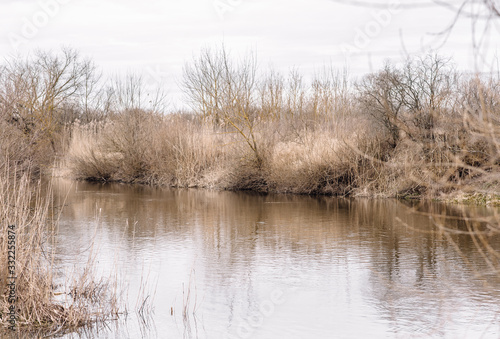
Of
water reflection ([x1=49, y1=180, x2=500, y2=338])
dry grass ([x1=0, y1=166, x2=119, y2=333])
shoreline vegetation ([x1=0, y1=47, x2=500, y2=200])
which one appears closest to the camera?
dry grass ([x1=0, y1=166, x2=119, y2=333])

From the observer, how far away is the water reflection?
5.93 metres

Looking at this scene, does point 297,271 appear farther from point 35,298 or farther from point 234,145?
point 234,145

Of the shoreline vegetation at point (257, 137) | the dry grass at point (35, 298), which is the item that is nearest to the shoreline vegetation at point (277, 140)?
the shoreline vegetation at point (257, 137)

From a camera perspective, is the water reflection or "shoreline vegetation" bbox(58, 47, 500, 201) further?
"shoreline vegetation" bbox(58, 47, 500, 201)

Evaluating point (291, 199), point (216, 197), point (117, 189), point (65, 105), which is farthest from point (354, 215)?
point (65, 105)

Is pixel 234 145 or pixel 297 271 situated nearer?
pixel 297 271

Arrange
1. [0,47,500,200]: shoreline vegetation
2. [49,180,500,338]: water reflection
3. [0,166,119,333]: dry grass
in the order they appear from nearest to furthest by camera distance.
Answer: [0,166,119,333]: dry grass → [49,180,500,338]: water reflection → [0,47,500,200]: shoreline vegetation

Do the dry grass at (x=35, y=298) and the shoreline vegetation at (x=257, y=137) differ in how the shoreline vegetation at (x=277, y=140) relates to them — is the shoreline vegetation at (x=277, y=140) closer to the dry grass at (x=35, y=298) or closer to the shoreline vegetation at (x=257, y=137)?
the shoreline vegetation at (x=257, y=137)

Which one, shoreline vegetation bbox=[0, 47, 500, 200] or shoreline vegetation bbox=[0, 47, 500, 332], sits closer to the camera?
shoreline vegetation bbox=[0, 47, 500, 332]

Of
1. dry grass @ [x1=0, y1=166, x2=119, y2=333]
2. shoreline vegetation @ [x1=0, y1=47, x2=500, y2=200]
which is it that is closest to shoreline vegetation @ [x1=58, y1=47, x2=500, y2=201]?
shoreline vegetation @ [x1=0, y1=47, x2=500, y2=200]

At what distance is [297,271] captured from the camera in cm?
823

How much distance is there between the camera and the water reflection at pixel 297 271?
233 inches

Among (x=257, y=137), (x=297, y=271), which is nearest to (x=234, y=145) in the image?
(x=257, y=137)

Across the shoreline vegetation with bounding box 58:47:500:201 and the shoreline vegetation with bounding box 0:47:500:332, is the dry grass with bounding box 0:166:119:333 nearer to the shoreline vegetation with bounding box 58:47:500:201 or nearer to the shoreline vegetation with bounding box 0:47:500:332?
the shoreline vegetation with bounding box 0:47:500:332
